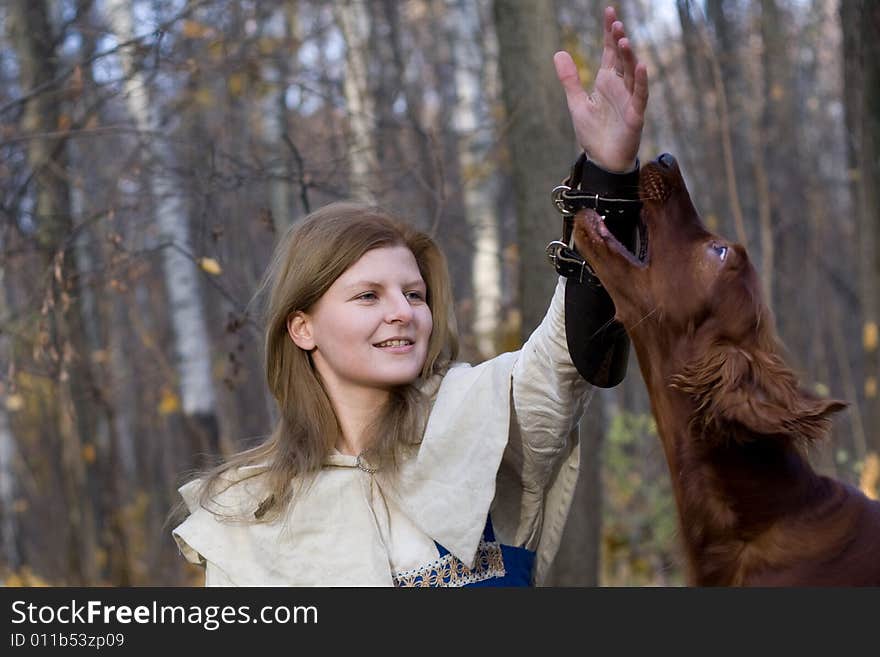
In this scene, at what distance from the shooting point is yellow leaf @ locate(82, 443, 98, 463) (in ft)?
26.2

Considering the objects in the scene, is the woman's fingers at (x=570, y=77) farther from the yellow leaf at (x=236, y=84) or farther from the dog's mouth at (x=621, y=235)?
the yellow leaf at (x=236, y=84)

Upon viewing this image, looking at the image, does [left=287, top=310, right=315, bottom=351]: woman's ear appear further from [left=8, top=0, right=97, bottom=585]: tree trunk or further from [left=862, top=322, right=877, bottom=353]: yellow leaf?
[left=862, top=322, right=877, bottom=353]: yellow leaf

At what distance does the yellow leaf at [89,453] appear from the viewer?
7.98m

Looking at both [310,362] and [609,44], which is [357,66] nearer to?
[310,362]

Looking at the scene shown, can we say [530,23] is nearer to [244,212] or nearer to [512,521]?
[512,521]

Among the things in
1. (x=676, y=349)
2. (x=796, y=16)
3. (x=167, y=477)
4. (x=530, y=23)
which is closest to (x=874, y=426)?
(x=530, y=23)

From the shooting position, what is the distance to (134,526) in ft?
39.1

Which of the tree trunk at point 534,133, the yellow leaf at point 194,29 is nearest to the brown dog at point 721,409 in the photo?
the tree trunk at point 534,133

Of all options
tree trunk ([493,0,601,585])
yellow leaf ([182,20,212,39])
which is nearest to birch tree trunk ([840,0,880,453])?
tree trunk ([493,0,601,585])

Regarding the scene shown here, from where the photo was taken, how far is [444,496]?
2.71 meters

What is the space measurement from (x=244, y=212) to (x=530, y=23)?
9.61 feet

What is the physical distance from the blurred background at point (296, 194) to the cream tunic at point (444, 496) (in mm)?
392

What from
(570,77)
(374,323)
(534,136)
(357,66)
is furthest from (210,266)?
(357,66)

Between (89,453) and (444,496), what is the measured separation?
232 inches
